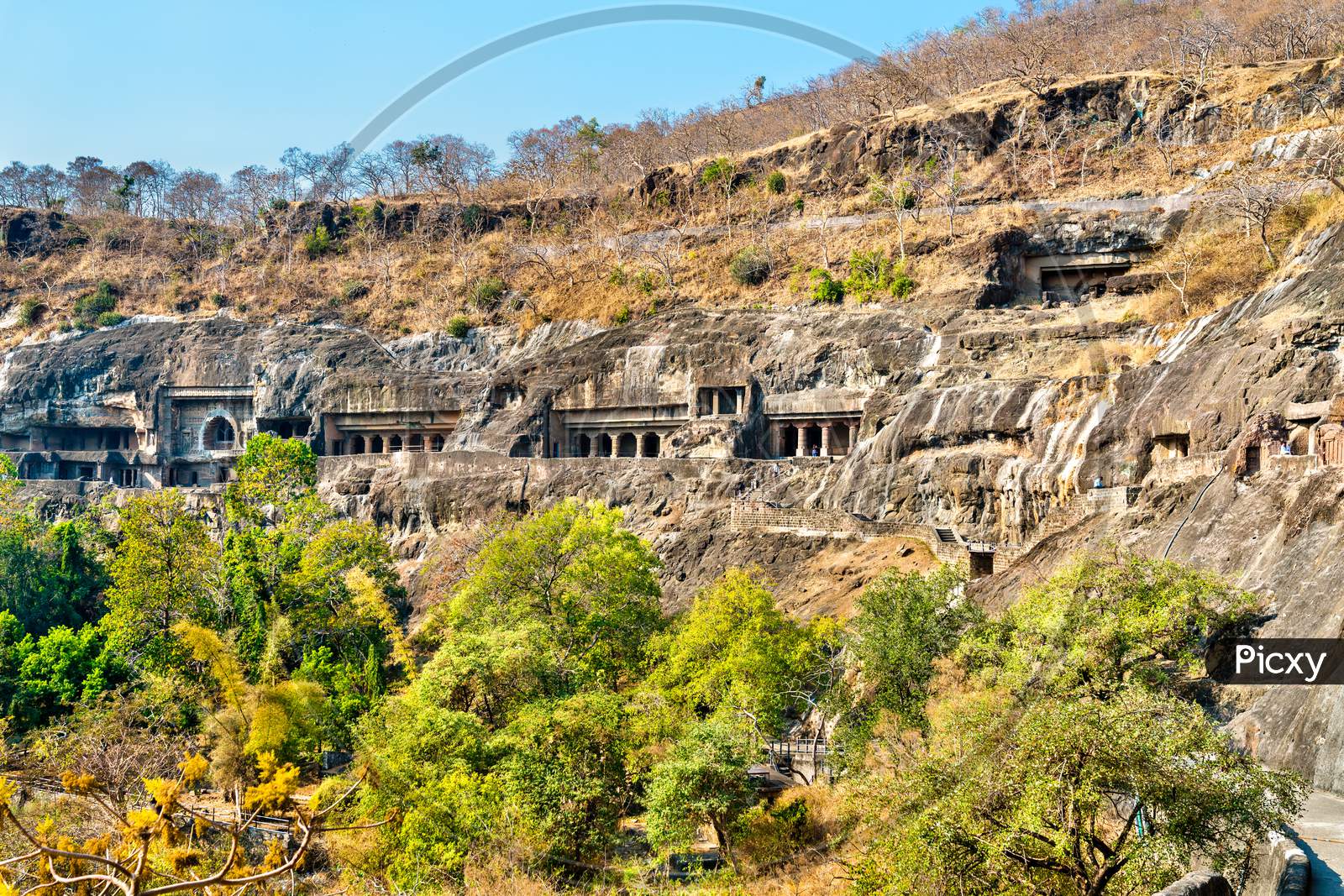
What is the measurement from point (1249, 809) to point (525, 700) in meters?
15.7

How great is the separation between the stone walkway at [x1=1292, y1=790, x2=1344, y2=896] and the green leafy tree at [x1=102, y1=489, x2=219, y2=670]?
28374 millimetres

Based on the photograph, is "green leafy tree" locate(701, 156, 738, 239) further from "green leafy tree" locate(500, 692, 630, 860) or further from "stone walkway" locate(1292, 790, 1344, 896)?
"stone walkway" locate(1292, 790, 1344, 896)

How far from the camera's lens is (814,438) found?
42.8m

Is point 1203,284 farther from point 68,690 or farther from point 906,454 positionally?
point 68,690

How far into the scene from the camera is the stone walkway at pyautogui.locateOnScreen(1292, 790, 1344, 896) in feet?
34.4

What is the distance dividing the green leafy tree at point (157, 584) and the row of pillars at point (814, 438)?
19806 millimetres

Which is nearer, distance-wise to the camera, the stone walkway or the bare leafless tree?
the stone walkway

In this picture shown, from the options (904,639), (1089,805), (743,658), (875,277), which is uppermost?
(875,277)

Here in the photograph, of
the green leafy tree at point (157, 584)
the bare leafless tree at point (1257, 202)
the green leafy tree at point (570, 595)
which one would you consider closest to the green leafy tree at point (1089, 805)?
the green leafy tree at point (570, 595)

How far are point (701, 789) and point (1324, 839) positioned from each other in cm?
1039

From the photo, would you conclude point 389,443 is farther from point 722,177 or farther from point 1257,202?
point 1257,202

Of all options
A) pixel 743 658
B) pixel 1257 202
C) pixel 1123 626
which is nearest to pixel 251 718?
pixel 743 658

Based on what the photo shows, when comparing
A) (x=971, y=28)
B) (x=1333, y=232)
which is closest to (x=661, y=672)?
(x=1333, y=232)

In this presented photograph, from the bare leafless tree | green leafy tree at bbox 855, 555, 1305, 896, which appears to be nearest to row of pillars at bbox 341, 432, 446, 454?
the bare leafless tree
